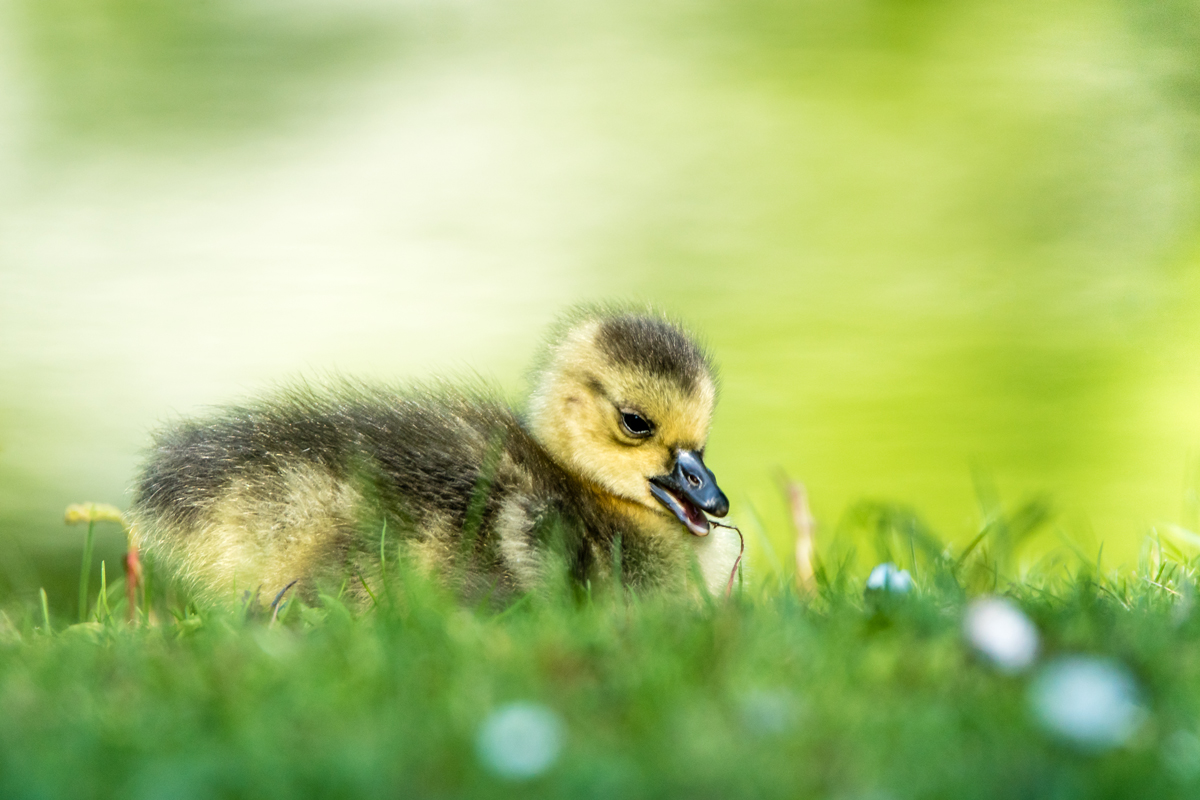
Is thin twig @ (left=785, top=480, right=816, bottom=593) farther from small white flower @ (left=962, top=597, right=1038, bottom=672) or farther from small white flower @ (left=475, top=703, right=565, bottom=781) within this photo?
small white flower @ (left=475, top=703, right=565, bottom=781)

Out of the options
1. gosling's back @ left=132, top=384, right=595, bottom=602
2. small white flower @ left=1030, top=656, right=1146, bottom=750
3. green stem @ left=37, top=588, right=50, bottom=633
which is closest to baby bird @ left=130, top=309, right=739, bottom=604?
gosling's back @ left=132, top=384, right=595, bottom=602

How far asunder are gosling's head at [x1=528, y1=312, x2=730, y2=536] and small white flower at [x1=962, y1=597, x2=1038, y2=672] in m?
0.94

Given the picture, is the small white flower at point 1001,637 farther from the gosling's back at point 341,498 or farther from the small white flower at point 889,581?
the gosling's back at point 341,498

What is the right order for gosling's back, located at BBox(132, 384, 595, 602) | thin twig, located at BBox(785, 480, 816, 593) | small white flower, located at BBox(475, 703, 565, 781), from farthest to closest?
1. thin twig, located at BBox(785, 480, 816, 593)
2. gosling's back, located at BBox(132, 384, 595, 602)
3. small white flower, located at BBox(475, 703, 565, 781)

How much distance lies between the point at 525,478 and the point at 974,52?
6.01 meters

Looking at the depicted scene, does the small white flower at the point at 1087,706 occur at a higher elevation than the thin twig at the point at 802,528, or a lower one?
higher

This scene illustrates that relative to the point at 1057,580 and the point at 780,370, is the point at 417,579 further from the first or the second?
the point at 780,370

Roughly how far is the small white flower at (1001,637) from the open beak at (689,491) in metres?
0.95

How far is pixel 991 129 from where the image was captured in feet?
24.0

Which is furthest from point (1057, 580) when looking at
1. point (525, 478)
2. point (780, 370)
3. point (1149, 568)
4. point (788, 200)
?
point (788, 200)

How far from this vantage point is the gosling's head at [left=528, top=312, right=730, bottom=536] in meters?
2.57

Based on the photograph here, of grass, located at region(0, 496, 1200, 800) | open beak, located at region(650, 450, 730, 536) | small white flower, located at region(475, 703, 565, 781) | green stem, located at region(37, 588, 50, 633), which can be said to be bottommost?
green stem, located at region(37, 588, 50, 633)

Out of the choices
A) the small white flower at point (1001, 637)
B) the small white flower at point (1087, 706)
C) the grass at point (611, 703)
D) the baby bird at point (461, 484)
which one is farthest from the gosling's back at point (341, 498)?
the small white flower at point (1087, 706)

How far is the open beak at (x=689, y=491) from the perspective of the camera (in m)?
2.52
